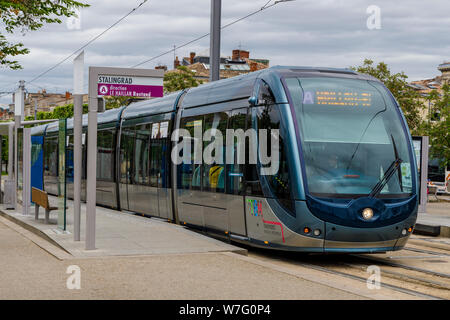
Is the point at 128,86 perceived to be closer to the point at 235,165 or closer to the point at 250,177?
the point at 235,165

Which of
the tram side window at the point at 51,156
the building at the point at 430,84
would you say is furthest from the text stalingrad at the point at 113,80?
the building at the point at 430,84

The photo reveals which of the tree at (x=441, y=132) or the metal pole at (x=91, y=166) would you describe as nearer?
the metal pole at (x=91, y=166)

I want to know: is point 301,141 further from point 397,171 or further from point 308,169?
point 397,171

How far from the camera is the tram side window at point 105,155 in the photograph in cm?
2092

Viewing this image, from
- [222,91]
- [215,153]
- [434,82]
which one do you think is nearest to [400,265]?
[215,153]

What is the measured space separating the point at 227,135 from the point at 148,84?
1.67 meters

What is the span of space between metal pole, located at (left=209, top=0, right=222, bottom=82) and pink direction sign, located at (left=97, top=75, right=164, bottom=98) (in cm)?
708

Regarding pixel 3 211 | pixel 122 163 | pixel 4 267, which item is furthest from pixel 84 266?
pixel 3 211

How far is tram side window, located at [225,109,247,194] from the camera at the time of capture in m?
12.1

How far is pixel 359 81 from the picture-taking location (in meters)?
11.8

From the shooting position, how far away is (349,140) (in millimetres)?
11055

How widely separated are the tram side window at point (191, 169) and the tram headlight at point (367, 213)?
397 centimetres

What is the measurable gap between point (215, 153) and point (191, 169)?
1.37 m

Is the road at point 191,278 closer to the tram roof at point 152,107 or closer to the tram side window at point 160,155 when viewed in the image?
the tram side window at point 160,155
